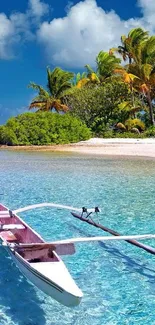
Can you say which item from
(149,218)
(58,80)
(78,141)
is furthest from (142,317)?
(58,80)

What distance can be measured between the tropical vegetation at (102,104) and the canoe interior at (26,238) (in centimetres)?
2730

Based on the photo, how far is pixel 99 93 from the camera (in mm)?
36562

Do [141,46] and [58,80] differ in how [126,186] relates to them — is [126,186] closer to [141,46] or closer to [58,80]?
[141,46]

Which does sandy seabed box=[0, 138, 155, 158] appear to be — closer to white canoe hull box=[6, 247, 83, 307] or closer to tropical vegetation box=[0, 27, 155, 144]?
tropical vegetation box=[0, 27, 155, 144]

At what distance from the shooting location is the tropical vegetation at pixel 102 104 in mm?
34375

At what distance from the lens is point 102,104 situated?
122ft

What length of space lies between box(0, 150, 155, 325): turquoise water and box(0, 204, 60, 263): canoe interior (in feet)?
1.38

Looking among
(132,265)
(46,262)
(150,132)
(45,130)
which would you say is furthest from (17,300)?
(45,130)

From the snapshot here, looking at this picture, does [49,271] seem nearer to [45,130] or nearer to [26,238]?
[26,238]

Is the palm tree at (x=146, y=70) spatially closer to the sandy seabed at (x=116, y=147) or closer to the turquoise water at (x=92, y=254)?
the sandy seabed at (x=116, y=147)

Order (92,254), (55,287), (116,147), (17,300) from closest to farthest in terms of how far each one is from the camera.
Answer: (55,287) < (17,300) < (92,254) < (116,147)

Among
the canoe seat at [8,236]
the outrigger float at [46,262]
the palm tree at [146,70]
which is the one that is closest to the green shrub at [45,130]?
the palm tree at [146,70]

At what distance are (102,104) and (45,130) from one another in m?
5.66

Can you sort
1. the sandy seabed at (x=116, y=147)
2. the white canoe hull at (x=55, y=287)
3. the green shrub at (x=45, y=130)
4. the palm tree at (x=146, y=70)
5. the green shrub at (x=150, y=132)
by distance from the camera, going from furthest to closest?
the green shrub at (x=45, y=130), the palm tree at (x=146, y=70), the green shrub at (x=150, y=132), the sandy seabed at (x=116, y=147), the white canoe hull at (x=55, y=287)
